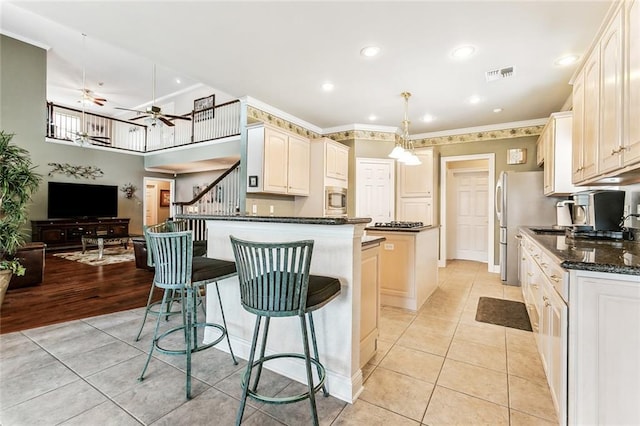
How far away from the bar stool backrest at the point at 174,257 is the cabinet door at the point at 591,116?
9.65ft

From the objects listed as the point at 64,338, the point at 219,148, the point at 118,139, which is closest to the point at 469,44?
the point at 64,338

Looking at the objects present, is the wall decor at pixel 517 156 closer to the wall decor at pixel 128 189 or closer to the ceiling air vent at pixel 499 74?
the ceiling air vent at pixel 499 74

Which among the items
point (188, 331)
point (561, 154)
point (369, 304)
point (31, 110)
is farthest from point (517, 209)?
point (31, 110)

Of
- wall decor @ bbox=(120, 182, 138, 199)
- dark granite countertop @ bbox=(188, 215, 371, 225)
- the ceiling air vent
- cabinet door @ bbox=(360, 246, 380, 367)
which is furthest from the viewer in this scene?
wall decor @ bbox=(120, 182, 138, 199)

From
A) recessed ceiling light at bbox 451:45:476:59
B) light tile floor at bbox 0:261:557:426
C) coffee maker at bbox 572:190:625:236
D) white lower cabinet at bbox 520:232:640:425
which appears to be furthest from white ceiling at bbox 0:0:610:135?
light tile floor at bbox 0:261:557:426

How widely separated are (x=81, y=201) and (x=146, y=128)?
2.72m

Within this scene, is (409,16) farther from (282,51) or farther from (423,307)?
(423,307)

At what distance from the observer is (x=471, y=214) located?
685cm

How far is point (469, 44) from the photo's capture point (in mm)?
2756

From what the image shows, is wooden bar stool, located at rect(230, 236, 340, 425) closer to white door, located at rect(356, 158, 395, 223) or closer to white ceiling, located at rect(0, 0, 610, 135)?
white ceiling, located at rect(0, 0, 610, 135)

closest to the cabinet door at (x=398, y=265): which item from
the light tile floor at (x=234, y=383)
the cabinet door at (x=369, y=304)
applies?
the light tile floor at (x=234, y=383)

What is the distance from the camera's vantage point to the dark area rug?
300 cm

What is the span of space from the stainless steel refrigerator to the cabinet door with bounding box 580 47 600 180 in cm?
220

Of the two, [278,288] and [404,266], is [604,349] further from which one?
[404,266]
